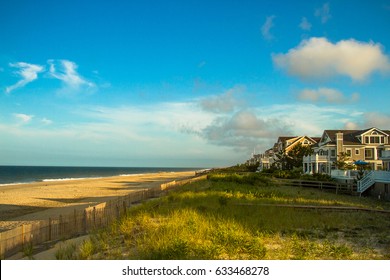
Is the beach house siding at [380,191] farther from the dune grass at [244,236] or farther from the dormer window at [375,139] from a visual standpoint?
Result: the dormer window at [375,139]

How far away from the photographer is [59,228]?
33.9 feet

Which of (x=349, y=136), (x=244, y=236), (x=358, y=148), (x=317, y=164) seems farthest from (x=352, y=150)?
(x=244, y=236)

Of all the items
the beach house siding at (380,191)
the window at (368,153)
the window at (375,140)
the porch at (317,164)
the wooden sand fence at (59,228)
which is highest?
the window at (375,140)

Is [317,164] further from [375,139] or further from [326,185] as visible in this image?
[326,185]

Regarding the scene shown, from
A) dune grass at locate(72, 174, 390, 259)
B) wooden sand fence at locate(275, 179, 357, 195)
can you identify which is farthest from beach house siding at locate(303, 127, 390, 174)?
Answer: dune grass at locate(72, 174, 390, 259)

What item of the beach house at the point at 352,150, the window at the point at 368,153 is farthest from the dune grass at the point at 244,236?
the window at the point at 368,153

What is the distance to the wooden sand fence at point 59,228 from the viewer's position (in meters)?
8.27

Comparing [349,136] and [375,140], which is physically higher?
[349,136]

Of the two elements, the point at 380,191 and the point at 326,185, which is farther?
the point at 326,185

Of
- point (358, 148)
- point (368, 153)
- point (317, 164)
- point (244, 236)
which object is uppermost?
point (358, 148)

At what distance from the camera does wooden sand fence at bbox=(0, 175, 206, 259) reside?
27.1ft
